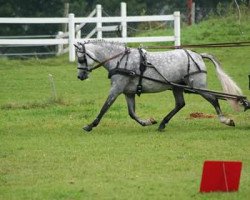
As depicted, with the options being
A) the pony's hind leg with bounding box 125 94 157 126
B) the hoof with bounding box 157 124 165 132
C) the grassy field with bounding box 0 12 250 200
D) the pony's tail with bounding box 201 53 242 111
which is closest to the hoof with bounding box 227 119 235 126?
the grassy field with bounding box 0 12 250 200

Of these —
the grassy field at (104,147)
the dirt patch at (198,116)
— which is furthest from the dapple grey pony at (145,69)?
the dirt patch at (198,116)

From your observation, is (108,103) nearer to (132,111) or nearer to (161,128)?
(132,111)

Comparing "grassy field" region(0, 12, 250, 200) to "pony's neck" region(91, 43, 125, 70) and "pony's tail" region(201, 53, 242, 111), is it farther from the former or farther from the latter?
"pony's neck" region(91, 43, 125, 70)

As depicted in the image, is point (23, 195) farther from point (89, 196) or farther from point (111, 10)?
point (111, 10)

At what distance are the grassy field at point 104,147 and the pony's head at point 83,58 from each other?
1241mm

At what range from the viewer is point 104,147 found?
15461 mm

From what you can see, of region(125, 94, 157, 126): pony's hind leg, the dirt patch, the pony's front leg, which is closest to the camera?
the pony's front leg

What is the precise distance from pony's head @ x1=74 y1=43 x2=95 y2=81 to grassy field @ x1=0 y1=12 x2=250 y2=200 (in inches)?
48.8

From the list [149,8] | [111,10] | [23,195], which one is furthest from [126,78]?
[149,8]

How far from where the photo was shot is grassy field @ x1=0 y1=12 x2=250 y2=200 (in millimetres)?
11781

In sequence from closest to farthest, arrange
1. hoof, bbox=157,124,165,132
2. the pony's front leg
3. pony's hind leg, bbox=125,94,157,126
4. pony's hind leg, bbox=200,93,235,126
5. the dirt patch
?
the pony's front leg → pony's hind leg, bbox=200,93,235,126 → hoof, bbox=157,124,165,132 → pony's hind leg, bbox=125,94,157,126 → the dirt patch

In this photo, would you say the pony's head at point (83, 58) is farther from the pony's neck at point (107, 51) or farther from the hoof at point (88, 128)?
the hoof at point (88, 128)

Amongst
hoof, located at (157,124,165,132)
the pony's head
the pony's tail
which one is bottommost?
hoof, located at (157,124,165,132)

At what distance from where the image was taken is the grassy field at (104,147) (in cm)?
1178
